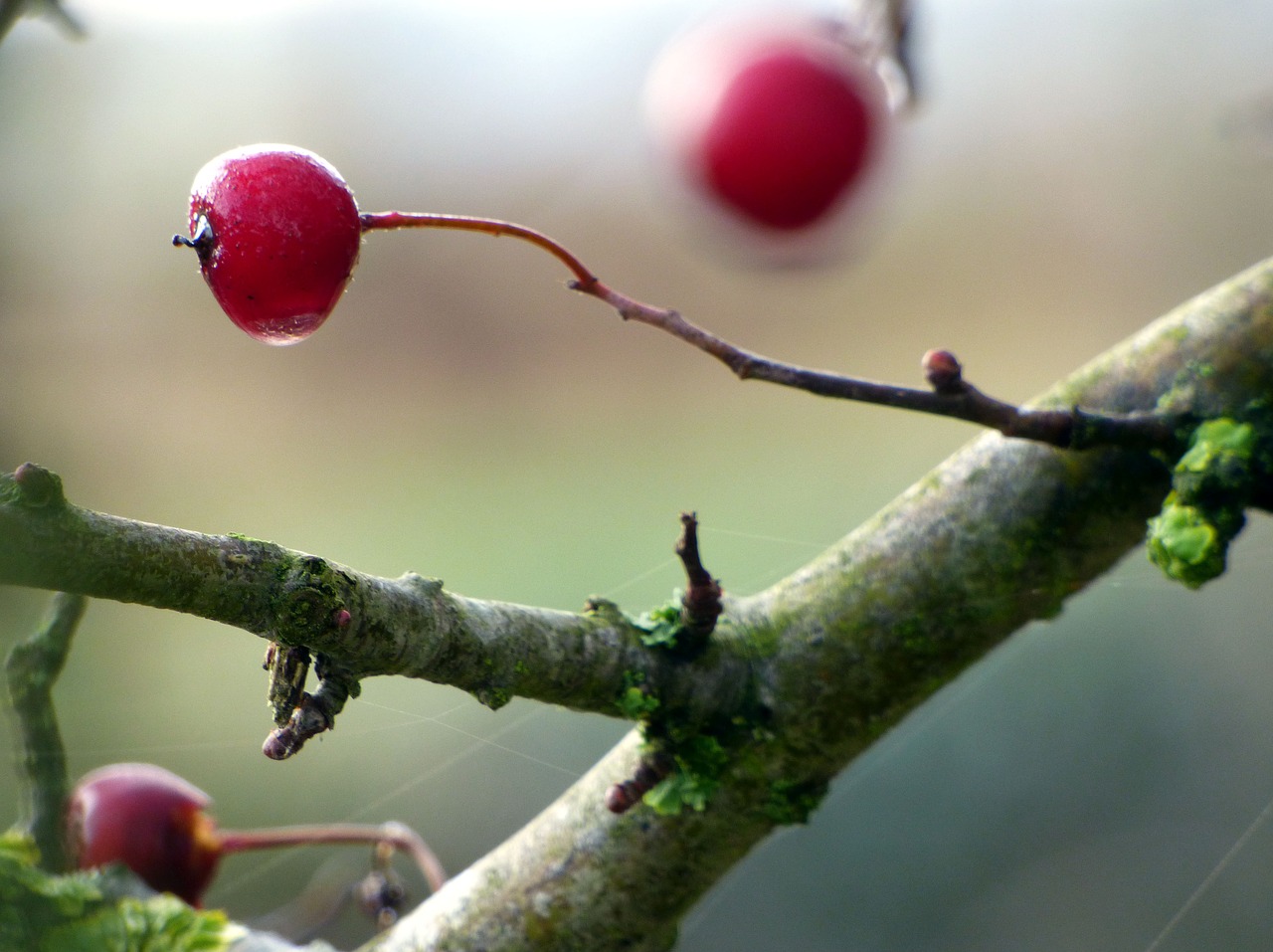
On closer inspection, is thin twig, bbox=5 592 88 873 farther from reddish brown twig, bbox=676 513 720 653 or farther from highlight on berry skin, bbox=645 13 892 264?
highlight on berry skin, bbox=645 13 892 264

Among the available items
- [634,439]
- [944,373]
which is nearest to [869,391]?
[944,373]

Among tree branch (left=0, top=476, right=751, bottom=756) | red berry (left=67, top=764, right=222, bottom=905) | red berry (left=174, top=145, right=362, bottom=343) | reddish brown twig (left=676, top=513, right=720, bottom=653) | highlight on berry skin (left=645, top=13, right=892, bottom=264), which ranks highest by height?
highlight on berry skin (left=645, top=13, right=892, bottom=264)

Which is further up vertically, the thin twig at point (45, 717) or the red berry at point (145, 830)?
the thin twig at point (45, 717)

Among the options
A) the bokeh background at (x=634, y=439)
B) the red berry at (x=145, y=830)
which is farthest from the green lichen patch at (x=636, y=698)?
the bokeh background at (x=634, y=439)

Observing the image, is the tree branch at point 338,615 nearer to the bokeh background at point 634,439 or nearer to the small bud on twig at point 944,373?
the small bud on twig at point 944,373

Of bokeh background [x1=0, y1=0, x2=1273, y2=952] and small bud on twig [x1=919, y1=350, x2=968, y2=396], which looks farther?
bokeh background [x1=0, y1=0, x2=1273, y2=952]

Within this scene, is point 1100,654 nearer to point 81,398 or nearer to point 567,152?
point 567,152

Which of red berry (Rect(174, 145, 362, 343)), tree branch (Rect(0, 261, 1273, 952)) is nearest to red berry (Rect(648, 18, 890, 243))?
tree branch (Rect(0, 261, 1273, 952))
